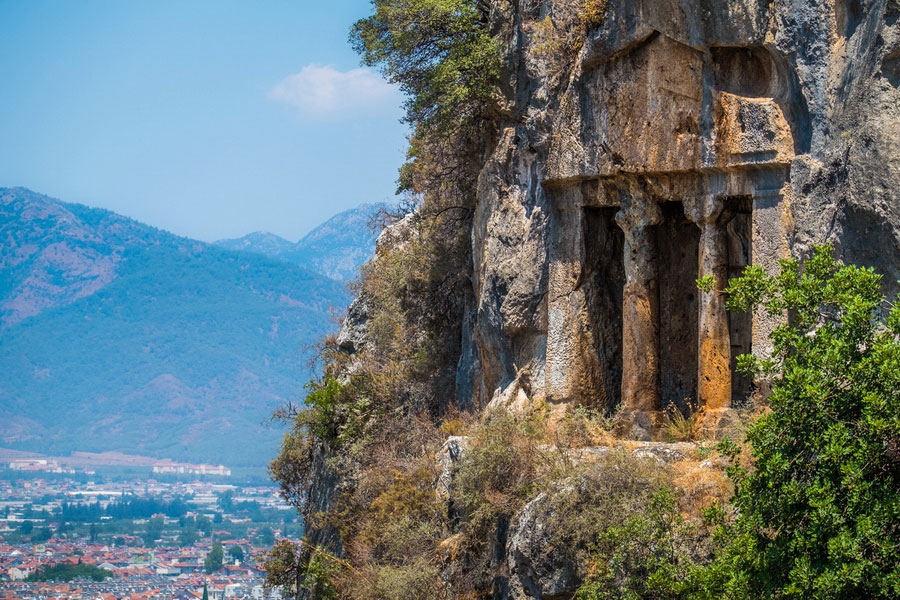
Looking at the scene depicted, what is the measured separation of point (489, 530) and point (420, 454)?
214 inches

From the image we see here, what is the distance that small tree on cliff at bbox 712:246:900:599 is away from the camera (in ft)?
51.3

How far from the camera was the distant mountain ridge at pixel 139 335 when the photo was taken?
167 metres

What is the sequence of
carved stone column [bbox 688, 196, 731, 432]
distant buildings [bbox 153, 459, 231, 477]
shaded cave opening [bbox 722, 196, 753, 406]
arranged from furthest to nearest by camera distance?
distant buildings [bbox 153, 459, 231, 477] → shaded cave opening [bbox 722, 196, 753, 406] → carved stone column [bbox 688, 196, 731, 432]

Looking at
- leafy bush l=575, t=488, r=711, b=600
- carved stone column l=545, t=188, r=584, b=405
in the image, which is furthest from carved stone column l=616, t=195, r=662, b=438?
leafy bush l=575, t=488, r=711, b=600

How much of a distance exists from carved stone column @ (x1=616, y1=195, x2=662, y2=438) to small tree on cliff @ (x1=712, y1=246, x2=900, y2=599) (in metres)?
7.34

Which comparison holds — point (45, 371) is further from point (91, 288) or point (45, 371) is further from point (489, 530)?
point (489, 530)

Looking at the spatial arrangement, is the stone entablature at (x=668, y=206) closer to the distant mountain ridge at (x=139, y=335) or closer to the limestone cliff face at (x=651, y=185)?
the limestone cliff face at (x=651, y=185)

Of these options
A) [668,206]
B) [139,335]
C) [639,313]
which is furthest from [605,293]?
[139,335]

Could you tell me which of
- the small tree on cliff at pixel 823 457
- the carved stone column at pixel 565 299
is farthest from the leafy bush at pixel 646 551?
the carved stone column at pixel 565 299

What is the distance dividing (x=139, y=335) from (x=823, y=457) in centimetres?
16638

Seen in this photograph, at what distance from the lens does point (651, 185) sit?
2477 centimetres

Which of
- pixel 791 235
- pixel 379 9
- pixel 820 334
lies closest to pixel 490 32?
pixel 379 9

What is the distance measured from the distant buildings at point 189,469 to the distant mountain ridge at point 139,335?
175 centimetres

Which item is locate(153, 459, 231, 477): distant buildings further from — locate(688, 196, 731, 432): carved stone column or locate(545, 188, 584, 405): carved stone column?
locate(688, 196, 731, 432): carved stone column
